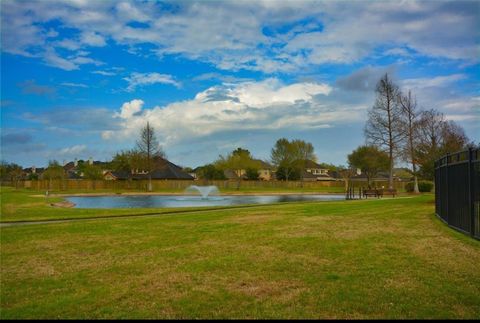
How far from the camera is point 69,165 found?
132000 millimetres

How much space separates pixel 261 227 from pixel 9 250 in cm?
681

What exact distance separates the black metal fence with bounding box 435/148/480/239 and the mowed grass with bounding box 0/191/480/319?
0.49 metres

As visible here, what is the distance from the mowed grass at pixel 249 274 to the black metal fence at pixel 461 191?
1.59 ft

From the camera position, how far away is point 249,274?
24.6 ft

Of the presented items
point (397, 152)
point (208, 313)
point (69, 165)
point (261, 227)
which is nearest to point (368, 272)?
point (208, 313)

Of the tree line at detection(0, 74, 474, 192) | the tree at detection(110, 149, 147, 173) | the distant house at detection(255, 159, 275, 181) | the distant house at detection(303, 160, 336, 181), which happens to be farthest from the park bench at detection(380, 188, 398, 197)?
the distant house at detection(255, 159, 275, 181)

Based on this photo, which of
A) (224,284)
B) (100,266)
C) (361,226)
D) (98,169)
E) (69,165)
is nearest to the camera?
(224,284)

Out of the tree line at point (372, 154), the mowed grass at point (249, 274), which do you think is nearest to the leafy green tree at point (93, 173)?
the tree line at point (372, 154)

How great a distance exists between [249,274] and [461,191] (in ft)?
21.9

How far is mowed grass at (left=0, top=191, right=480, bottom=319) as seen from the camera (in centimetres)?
581

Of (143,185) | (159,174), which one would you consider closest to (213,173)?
(159,174)

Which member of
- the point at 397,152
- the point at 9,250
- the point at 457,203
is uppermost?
the point at 397,152

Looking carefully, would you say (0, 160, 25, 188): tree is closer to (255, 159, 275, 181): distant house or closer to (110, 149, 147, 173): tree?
(110, 149, 147, 173): tree

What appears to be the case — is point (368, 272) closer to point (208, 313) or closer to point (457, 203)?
point (208, 313)
